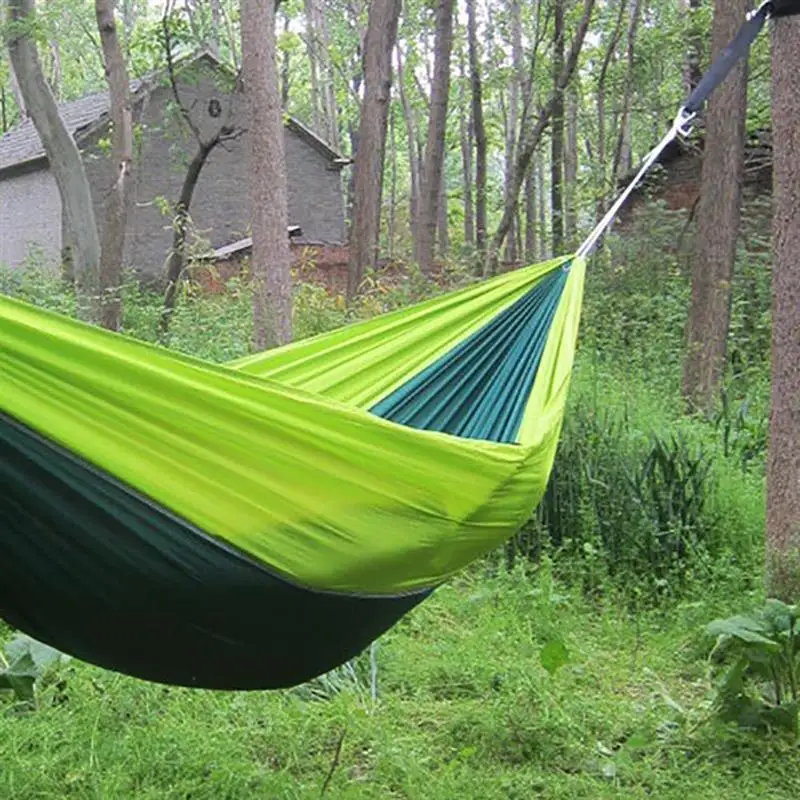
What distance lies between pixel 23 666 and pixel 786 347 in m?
1.87

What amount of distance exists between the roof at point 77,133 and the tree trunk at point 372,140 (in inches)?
224

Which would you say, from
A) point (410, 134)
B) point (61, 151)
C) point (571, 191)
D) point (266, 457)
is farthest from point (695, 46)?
point (410, 134)

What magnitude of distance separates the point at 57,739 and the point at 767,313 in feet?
19.4

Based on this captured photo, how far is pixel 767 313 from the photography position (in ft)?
23.7

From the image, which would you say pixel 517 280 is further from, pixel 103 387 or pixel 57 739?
pixel 57 739

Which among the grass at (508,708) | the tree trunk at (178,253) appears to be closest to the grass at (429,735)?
the grass at (508,708)

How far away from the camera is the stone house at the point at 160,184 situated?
15625 millimetres

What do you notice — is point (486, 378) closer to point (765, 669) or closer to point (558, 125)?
point (765, 669)

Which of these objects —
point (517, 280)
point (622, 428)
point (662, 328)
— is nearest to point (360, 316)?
point (662, 328)

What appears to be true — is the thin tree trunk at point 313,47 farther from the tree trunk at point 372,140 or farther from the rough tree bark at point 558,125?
the tree trunk at point 372,140

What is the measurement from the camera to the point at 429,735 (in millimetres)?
2439

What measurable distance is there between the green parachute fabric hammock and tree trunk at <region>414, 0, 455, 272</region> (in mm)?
9113

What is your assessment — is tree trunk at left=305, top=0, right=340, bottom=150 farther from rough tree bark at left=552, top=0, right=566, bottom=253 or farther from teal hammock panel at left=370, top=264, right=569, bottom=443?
teal hammock panel at left=370, top=264, right=569, bottom=443

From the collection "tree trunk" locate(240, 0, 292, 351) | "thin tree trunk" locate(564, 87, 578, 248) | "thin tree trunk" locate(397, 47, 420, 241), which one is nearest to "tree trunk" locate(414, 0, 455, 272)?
"thin tree trunk" locate(564, 87, 578, 248)
